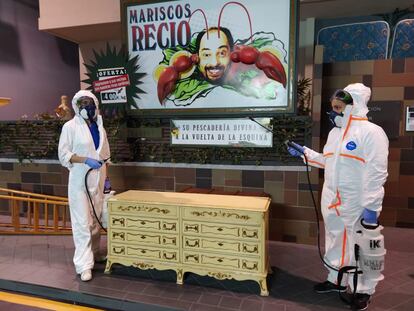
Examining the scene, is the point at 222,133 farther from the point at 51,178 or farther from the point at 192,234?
the point at 51,178

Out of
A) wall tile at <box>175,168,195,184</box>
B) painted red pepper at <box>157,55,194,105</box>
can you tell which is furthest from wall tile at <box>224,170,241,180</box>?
painted red pepper at <box>157,55,194,105</box>

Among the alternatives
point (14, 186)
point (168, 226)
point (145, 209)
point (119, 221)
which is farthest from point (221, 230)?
point (14, 186)

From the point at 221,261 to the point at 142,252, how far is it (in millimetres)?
733

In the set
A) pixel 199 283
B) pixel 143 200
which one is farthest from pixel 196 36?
pixel 199 283

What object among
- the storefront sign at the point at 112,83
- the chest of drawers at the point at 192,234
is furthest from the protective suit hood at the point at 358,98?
the storefront sign at the point at 112,83

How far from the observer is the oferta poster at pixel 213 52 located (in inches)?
140

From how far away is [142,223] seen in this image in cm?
285

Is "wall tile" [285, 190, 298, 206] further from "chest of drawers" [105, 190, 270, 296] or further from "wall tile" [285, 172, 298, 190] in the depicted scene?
"chest of drawers" [105, 190, 270, 296]

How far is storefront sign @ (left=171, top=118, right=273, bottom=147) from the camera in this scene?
144 inches

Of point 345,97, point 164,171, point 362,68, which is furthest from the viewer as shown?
point 362,68

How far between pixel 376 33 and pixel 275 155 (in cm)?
313

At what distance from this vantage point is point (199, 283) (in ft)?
9.26

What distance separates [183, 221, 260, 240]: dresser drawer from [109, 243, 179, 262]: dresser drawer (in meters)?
0.27

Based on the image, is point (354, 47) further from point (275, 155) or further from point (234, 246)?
point (234, 246)
